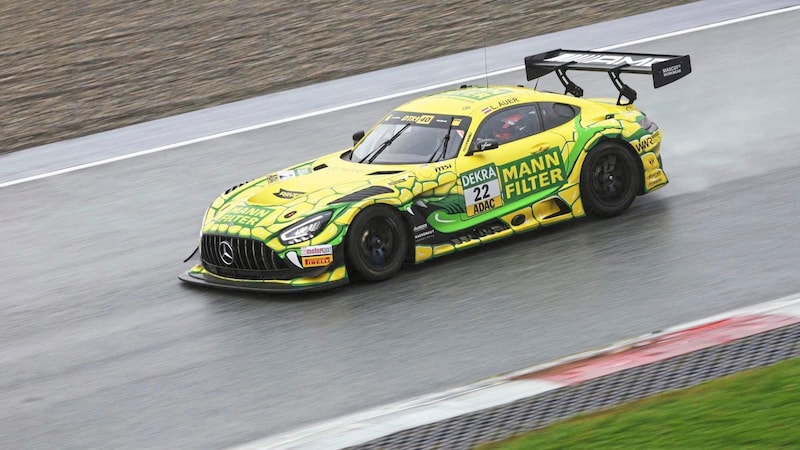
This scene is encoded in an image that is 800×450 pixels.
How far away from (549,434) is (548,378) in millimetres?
1381

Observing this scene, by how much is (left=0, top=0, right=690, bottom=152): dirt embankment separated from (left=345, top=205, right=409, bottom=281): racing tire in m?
7.57

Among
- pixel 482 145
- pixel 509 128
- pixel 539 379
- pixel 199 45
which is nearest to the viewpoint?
pixel 539 379

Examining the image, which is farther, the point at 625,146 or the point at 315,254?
the point at 625,146

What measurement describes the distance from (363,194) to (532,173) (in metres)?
1.73

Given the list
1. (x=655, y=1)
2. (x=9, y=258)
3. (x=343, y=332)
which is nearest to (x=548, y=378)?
(x=343, y=332)

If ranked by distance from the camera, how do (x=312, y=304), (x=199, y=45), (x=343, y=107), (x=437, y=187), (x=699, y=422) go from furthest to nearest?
(x=199, y=45)
(x=343, y=107)
(x=437, y=187)
(x=312, y=304)
(x=699, y=422)

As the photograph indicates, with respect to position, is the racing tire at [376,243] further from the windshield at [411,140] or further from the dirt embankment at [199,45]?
the dirt embankment at [199,45]

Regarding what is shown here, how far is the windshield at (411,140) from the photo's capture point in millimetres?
11180

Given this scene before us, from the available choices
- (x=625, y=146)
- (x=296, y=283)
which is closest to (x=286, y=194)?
Answer: (x=296, y=283)

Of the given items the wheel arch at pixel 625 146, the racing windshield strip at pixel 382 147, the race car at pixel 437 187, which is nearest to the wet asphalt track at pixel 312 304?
the race car at pixel 437 187

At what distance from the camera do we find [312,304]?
10.1 metres

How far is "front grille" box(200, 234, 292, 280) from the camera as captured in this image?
10180mm

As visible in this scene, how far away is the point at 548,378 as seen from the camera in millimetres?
7820

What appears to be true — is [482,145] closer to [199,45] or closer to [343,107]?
[343,107]
